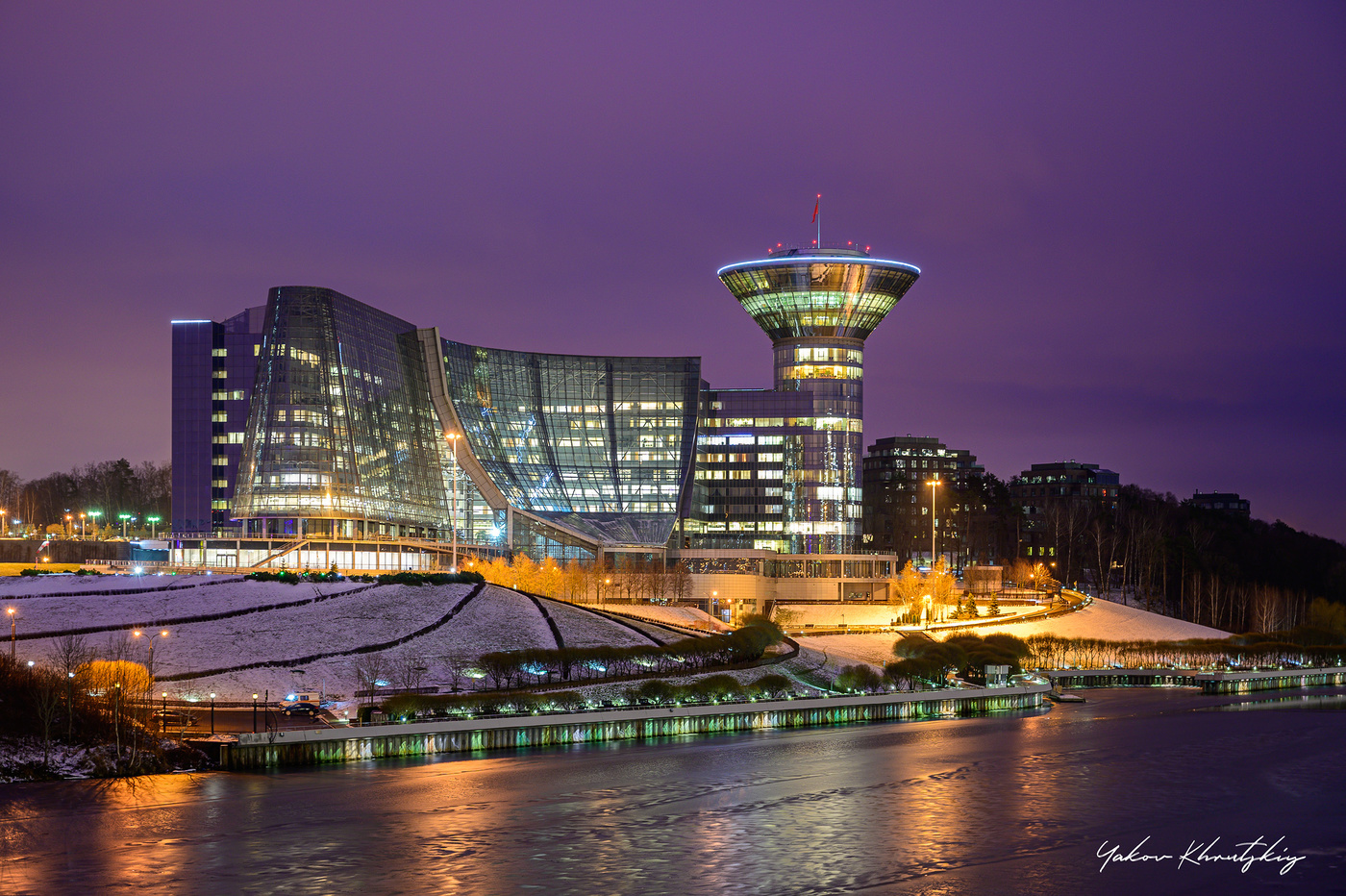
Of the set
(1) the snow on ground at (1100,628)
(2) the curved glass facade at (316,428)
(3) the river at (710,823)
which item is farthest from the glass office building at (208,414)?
(3) the river at (710,823)

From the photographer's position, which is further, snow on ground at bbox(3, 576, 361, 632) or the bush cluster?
the bush cluster

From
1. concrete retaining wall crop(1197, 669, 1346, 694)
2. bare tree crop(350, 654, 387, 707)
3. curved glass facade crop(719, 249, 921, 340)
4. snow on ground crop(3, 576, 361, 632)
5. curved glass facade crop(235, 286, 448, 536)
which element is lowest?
concrete retaining wall crop(1197, 669, 1346, 694)

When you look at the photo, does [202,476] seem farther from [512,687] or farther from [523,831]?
[523,831]

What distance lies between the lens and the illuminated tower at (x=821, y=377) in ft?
630

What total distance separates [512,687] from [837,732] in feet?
62.2

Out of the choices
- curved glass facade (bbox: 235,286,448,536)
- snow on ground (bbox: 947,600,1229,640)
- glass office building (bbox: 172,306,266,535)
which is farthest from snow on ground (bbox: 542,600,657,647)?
glass office building (bbox: 172,306,266,535)

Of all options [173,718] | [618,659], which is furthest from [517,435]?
[173,718]

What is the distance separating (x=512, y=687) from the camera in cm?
7938

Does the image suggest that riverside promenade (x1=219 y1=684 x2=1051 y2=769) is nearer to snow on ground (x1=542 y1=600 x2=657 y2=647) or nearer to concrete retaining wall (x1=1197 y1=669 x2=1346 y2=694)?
snow on ground (x1=542 y1=600 x2=657 y2=647)

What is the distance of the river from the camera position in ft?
133

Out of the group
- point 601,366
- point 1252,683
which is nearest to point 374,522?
point 601,366

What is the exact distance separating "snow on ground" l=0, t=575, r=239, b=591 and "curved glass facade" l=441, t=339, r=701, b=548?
8136cm

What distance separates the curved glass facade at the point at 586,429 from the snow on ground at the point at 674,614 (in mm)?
35895

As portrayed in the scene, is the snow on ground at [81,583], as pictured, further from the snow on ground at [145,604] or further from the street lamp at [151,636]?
the street lamp at [151,636]
